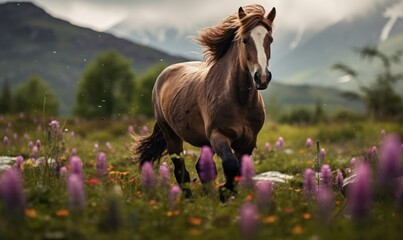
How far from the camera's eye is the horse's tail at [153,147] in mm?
11195

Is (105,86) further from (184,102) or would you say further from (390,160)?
(390,160)

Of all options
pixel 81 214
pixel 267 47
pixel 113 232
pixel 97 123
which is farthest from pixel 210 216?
pixel 97 123

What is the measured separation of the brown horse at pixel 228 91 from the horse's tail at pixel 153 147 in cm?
141

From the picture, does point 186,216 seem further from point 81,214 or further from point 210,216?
point 81,214

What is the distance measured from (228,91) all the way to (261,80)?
38.7 inches

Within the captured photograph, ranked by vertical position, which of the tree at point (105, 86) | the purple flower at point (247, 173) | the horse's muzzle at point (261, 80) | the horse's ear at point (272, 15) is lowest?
the tree at point (105, 86)

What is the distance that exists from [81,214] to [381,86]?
51.7 m

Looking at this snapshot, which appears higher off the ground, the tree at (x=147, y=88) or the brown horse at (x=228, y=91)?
the brown horse at (x=228, y=91)

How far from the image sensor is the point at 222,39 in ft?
28.7

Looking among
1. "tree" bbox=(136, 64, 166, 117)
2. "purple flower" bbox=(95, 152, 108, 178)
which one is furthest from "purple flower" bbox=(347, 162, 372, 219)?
"tree" bbox=(136, 64, 166, 117)

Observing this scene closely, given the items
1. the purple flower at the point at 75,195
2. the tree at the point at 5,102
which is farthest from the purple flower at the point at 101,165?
the tree at the point at 5,102

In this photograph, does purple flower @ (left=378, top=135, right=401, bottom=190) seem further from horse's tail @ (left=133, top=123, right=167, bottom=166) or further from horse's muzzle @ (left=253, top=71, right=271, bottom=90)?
horse's tail @ (left=133, top=123, right=167, bottom=166)

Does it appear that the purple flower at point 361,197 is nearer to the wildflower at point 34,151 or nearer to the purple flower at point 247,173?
the purple flower at point 247,173

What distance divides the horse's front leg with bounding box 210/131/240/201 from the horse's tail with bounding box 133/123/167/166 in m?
3.52
